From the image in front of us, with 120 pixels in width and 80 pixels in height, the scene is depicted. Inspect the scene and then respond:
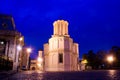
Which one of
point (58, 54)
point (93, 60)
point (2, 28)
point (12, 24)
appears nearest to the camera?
point (2, 28)

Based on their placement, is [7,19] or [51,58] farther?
[51,58]

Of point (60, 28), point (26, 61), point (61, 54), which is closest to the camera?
point (26, 61)

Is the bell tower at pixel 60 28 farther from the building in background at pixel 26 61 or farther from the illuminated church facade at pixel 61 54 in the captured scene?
the building in background at pixel 26 61

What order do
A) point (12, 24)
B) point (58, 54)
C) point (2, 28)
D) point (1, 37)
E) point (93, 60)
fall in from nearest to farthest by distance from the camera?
point (1, 37) < point (2, 28) < point (12, 24) < point (58, 54) < point (93, 60)

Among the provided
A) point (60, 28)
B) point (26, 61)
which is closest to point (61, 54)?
point (60, 28)

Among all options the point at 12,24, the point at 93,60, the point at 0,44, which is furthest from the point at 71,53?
the point at 0,44

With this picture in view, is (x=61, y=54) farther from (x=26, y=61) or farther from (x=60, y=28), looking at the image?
(x=26, y=61)

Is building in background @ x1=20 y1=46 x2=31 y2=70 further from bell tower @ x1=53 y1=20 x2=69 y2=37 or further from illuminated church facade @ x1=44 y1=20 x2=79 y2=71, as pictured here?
bell tower @ x1=53 y1=20 x2=69 y2=37

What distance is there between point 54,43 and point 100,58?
2001cm

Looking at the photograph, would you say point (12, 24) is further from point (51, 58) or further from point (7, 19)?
point (51, 58)

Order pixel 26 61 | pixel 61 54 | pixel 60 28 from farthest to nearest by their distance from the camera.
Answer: pixel 60 28, pixel 61 54, pixel 26 61

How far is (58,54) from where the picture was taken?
2457 inches

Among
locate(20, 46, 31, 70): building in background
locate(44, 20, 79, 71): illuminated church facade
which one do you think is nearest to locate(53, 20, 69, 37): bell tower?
locate(44, 20, 79, 71): illuminated church facade

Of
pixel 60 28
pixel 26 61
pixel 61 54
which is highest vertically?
pixel 60 28
